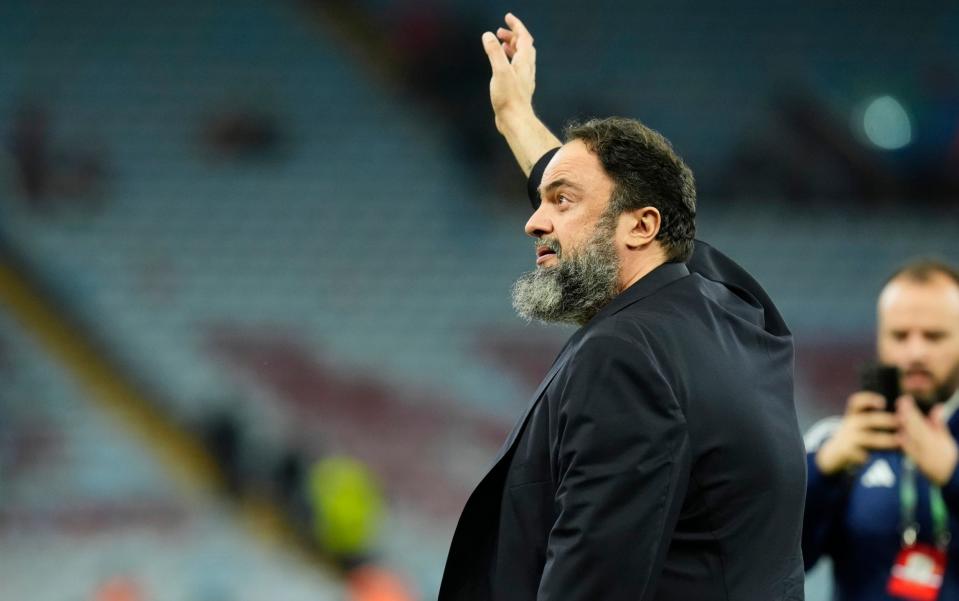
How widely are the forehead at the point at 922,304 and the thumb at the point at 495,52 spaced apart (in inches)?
42.7

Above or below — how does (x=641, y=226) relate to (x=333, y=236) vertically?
below

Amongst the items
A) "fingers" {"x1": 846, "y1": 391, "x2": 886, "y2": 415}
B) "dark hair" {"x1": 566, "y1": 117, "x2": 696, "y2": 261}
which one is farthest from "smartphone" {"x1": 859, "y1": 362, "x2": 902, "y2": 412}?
"dark hair" {"x1": 566, "y1": 117, "x2": 696, "y2": 261}

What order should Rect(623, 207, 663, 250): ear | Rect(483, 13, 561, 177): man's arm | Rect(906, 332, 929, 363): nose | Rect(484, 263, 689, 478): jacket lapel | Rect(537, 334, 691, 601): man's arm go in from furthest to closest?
Rect(906, 332, 929, 363): nose
Rect(483, 13, 561, 177): man's arm
Rect(623, 207, 663, 250): ear
Rect(484, 263, 689, 478): jacket lapel
Rect(537, 334, 691, 601): man's arm

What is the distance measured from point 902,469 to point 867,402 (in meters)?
0.21

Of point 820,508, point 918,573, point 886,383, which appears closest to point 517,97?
point 886,383

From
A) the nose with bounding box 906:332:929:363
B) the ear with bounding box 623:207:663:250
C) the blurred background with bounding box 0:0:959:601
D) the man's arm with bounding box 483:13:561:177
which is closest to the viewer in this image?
the ear with bounding box 623:207:663:250

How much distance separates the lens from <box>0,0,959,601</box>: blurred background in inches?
285

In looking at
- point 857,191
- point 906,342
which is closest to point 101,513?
point 857,191

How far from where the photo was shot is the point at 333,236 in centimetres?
794

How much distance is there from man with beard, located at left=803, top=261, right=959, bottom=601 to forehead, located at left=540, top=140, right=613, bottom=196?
3.79ft

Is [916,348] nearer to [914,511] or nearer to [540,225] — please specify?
[914,511]

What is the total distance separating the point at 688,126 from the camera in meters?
7.85

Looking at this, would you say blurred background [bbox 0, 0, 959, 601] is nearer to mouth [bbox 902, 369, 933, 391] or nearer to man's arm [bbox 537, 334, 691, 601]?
mouth [bbox 902, 369, 933, 391]

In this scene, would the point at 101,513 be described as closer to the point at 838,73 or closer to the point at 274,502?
the point at 274,502
